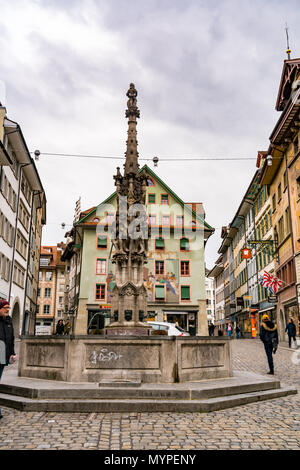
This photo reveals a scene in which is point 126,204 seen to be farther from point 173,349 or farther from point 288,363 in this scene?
point 288,363

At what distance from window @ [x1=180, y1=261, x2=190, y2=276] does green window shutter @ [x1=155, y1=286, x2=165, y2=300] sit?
2474mm

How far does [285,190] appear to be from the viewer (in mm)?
32375

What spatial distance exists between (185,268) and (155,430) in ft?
123

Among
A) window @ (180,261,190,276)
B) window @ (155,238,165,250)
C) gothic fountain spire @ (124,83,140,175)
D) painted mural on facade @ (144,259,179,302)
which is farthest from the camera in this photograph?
window @ (155,238,165,250)

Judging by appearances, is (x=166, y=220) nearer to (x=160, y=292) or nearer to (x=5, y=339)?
(x=160, y=292)

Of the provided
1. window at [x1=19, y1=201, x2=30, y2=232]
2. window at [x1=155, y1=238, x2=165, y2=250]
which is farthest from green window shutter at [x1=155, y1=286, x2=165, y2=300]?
window at [x1=19, y1=201, x2=30, y2=232]

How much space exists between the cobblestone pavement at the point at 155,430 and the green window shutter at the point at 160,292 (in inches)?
1356

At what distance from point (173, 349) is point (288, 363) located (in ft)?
29.8

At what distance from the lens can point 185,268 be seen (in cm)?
4344

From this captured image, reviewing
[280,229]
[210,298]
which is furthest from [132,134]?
[210,298]

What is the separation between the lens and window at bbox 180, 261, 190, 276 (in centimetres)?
4325

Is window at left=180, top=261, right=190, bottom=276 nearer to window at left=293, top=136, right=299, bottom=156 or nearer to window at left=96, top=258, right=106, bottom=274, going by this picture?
window at left=96, top=258, right=106, bottom=274

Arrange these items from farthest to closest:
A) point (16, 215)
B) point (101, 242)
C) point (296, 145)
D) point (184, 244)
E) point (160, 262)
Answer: point (184, 244)
point (101, 242)
point (160, 262)
point (16, 215)
point (296, 145)
